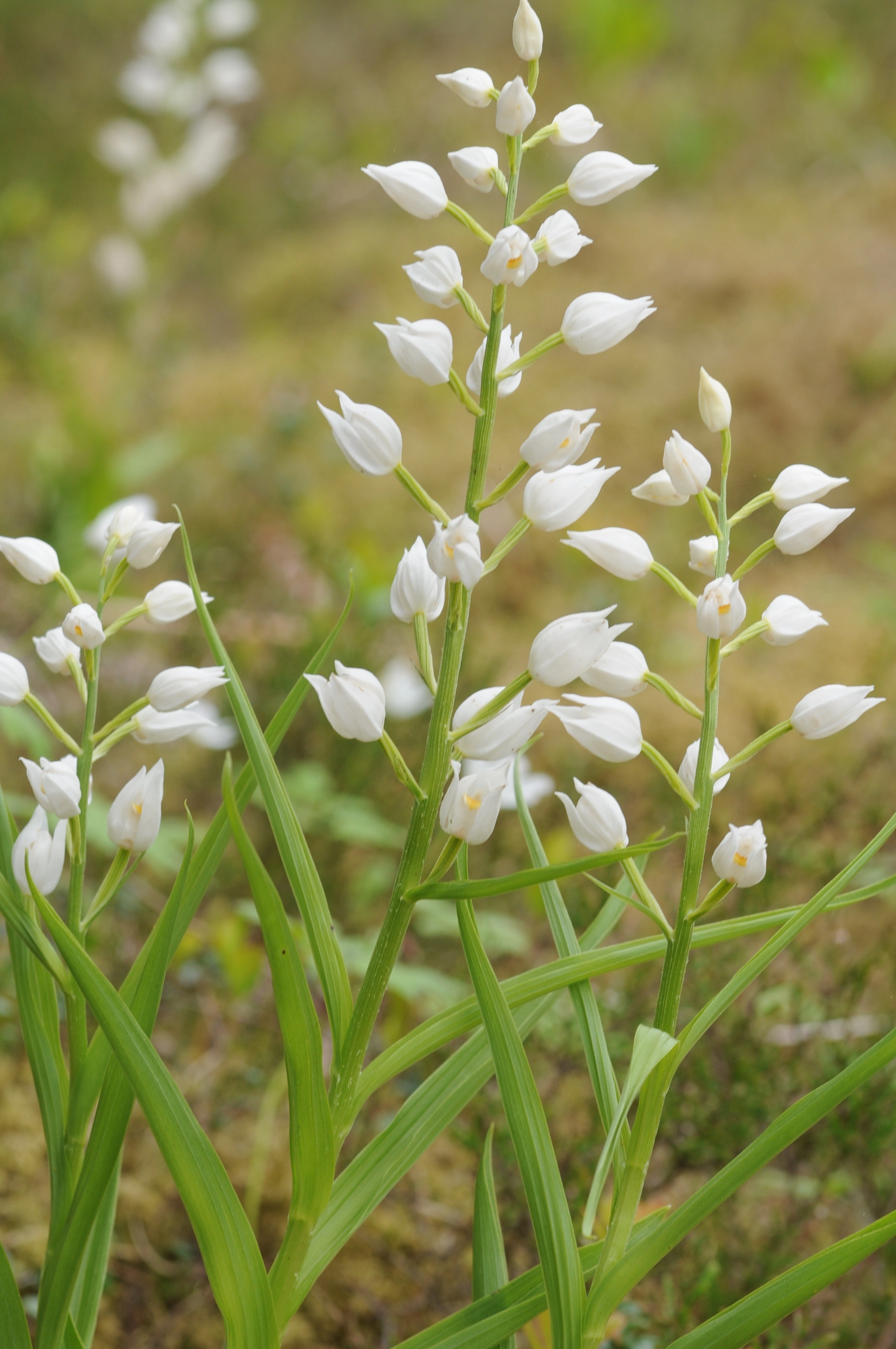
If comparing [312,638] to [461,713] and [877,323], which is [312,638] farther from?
[877,323]

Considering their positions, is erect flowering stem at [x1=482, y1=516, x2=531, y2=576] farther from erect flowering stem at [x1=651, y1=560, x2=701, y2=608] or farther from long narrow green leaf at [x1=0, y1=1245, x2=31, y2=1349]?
long narrow green leaf at [x1=0, y1=1245, x2=31, y2=1349]

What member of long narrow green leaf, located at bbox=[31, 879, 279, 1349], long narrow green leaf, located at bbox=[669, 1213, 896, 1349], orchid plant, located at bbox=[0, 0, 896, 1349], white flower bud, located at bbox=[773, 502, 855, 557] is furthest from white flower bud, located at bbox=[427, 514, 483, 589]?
long narrow green leaf, located at bbox=[669, 1213, 896, 1349]

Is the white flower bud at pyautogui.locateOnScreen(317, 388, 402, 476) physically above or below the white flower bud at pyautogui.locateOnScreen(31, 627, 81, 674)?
above

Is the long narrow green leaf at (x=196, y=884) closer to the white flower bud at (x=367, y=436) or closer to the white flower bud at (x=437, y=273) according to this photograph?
the white flower bud at (x=367, y=436)

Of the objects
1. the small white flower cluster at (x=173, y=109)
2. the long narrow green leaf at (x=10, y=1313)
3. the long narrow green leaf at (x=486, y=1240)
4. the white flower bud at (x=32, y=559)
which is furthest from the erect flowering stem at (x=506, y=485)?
the small white flower cluster at (x=173, y=109)

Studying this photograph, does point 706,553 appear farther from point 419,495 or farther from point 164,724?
point 164,724

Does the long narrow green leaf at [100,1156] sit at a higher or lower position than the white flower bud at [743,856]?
lower
